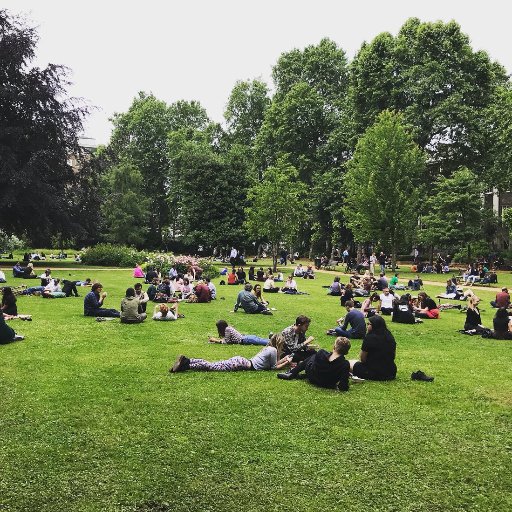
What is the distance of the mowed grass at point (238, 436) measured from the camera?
523cm

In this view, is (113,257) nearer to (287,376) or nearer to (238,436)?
(287,376)

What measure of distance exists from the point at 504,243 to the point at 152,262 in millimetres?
35337

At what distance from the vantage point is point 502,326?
1399 centimetres

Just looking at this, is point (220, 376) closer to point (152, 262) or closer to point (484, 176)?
point (152, 262)

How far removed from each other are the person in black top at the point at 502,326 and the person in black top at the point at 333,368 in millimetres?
6937

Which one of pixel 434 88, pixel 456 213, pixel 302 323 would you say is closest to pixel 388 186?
Answer: pixel 456 213

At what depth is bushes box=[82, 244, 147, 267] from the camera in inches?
1661

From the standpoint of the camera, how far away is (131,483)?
5.43 metres

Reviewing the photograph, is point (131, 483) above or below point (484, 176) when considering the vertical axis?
below

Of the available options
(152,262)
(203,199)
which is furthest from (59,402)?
(203,199)

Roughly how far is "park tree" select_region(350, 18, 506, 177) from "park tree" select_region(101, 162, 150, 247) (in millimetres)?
27559

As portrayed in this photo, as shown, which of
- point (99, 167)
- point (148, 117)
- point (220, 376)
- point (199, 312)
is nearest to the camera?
point (220, 376)

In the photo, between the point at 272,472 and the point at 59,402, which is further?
the point at 59,402

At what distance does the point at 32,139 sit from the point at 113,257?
35.9 feet
